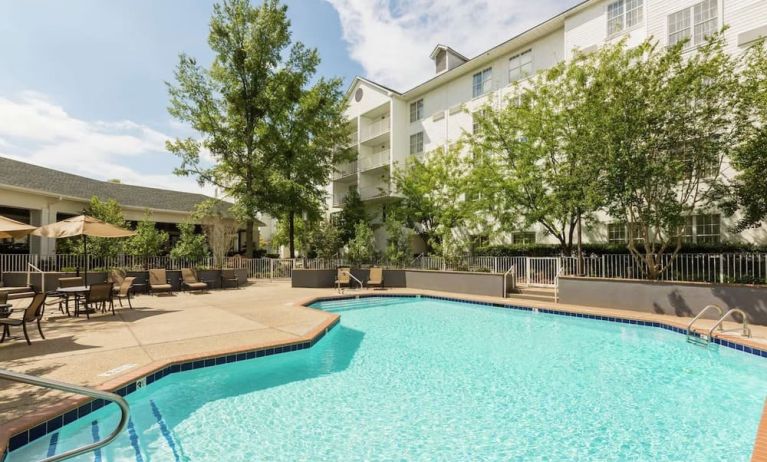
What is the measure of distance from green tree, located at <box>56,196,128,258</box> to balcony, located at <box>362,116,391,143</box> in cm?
1762

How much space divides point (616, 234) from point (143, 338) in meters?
18.2

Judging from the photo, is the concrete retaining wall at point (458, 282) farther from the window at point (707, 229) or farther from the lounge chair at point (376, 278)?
the window at point (707, 229)

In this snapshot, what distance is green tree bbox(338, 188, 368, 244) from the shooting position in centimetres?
2703

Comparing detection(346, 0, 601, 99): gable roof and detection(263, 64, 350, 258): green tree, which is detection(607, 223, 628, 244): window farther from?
A: detection(263, 64, 350, 258): green tree

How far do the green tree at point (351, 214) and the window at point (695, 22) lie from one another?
773 inches

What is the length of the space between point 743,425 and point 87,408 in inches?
325

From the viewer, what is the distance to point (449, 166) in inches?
847

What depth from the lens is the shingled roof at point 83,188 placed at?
57.5 feet

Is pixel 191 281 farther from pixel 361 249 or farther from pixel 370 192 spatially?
pixel 370 192

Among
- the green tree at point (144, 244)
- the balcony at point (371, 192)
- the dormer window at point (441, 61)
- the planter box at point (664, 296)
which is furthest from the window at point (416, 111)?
the green tree at point (144, 244)

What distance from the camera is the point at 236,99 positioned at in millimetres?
22859

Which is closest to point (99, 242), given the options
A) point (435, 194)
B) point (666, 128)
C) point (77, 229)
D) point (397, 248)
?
point (77, 229)

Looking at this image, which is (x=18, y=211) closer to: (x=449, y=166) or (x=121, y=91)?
(x=121, y=91)

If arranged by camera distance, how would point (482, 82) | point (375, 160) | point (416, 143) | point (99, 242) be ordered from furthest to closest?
point (375, 160) → point (416, 143) → point (482, 82) → point (99, 242)
